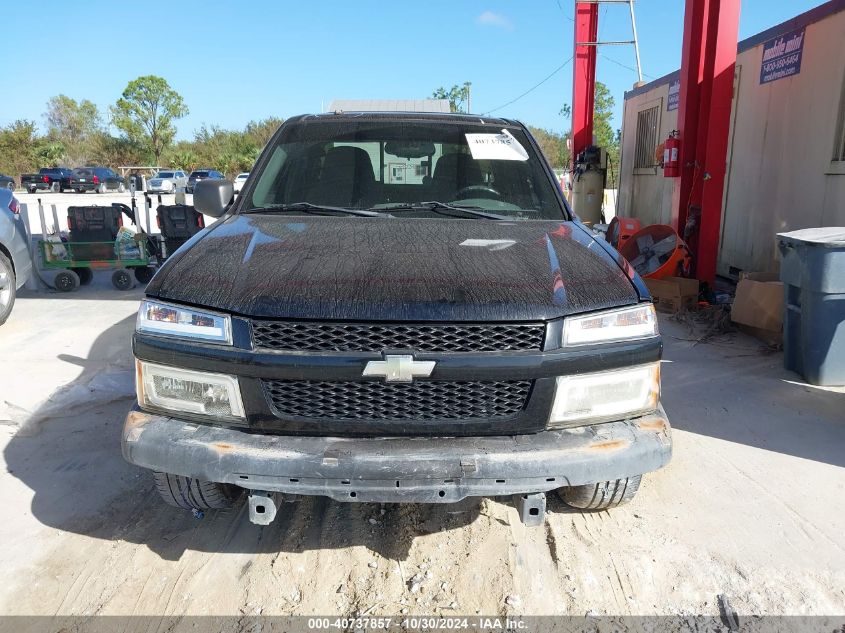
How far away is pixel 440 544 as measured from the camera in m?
2.74

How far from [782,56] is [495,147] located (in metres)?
5.77

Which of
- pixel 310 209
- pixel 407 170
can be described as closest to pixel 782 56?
pixel 407 170

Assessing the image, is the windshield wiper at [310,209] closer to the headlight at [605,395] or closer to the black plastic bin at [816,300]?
the headlight at [605,395]

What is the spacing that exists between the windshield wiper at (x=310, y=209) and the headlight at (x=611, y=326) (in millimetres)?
1334

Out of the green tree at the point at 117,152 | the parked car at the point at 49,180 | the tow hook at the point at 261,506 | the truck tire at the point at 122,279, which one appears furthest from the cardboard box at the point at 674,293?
the green tree at the point at 117,152

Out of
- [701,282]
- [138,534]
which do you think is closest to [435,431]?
[138,534]

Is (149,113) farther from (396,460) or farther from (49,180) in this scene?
(396,460)

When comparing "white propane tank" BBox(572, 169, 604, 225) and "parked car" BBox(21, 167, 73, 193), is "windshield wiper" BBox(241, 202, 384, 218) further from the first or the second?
"parked car" BBox(21, 167, 73, 193)

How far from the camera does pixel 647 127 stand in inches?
497

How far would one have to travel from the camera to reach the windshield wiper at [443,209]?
320cm

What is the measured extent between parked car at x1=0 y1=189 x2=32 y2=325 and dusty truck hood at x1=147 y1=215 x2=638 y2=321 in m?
4.51

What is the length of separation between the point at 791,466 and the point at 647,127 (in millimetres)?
10557

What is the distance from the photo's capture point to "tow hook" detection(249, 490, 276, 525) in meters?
2.19

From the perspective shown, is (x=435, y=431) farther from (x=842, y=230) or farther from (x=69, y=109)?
(x=69, y=109)
